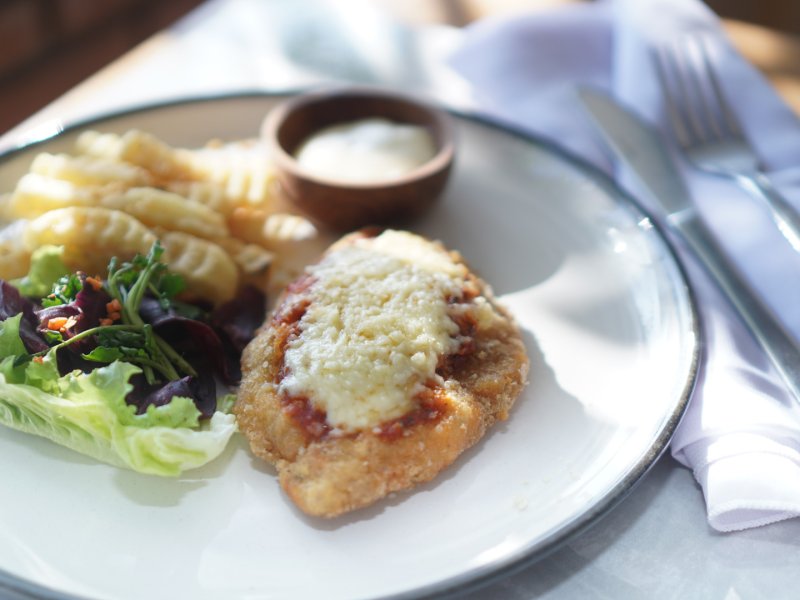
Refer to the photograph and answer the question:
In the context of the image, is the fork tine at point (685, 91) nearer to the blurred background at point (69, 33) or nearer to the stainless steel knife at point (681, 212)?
the stainless steel knife at point (681, 212)

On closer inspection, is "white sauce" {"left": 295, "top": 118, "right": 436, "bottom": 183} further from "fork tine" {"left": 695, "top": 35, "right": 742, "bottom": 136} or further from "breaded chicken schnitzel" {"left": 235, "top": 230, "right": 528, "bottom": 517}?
"fork tine" {"left": 695, "top": 35, "right": 742, "bottom": 136}

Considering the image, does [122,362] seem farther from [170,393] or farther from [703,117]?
[703,117]

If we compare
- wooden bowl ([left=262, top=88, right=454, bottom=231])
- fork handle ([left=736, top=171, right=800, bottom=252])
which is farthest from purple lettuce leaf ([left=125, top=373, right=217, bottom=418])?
fork handle ([left=736, top=171, right=800, bottom=252])

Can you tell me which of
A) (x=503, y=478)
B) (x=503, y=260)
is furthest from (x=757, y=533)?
(x=503, y=260)

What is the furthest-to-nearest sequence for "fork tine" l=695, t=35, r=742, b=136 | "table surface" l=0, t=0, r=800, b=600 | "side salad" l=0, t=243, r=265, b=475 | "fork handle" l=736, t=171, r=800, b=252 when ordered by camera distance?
"fork tine" l=695, t=35, r=742, b=136
"fork handle" l=736, t=171, r=800, b=252
"side salad" l=0, t=243, r=265, b=475
"table surface" l=0, t=0, r=800, b=600

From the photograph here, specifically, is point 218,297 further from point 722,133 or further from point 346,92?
point 722,133

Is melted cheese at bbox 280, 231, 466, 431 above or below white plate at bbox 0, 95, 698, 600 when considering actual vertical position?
above

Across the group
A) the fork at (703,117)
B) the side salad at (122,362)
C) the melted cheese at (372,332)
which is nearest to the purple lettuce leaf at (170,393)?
the side salad at (122,362)
